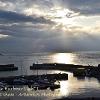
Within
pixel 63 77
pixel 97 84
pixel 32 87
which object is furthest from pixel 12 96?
pixel 63 77

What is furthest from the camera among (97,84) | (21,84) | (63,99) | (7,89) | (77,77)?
(77,77)

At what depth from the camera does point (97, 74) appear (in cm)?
A: 8138

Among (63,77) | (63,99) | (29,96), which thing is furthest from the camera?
(63,77)

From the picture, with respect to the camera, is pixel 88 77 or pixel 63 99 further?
pixel 88 77

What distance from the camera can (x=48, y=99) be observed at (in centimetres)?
4472

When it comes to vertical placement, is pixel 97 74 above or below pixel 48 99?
above

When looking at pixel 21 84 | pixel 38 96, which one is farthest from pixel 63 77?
pixel 38 96

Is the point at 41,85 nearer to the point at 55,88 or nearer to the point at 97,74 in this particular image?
the point at 55,88

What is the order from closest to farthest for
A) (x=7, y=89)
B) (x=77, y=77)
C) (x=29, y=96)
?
(x=29, y=96), (x=7, y=89), (x=77, y=77)

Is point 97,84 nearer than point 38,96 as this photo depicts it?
No

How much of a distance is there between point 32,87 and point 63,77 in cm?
1884

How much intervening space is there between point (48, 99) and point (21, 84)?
58.5ft

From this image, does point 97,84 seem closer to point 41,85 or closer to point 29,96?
point 41,85

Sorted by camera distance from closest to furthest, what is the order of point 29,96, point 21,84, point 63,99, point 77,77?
1. point 63,99
2. point 29,96
3. point 21,84
4. point 77,77
